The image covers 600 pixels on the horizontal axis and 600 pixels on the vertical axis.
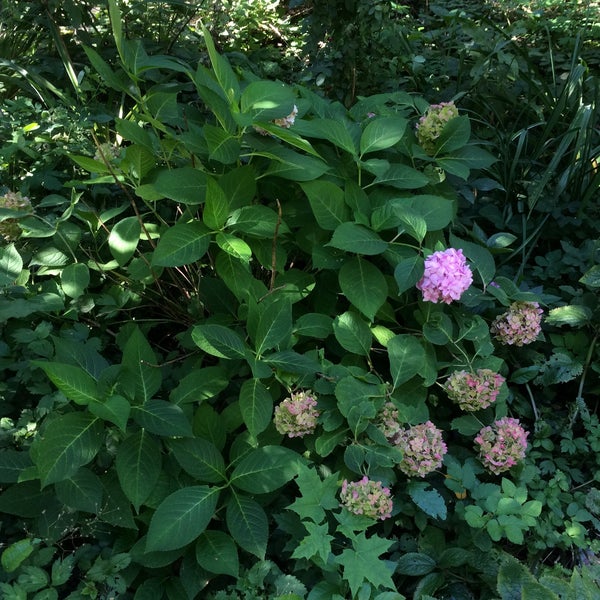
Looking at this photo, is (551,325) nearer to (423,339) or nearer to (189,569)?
(423,339)

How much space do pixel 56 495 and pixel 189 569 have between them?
0.38m

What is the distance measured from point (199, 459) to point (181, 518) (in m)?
0.16

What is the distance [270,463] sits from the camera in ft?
5.43

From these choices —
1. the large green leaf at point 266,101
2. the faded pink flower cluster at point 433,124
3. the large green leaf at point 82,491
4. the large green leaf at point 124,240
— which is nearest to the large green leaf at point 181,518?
the large green leaf at point 82,491

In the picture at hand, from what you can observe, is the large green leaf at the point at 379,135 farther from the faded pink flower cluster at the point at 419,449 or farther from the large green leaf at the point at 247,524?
the large green leaf at the point at 247,524

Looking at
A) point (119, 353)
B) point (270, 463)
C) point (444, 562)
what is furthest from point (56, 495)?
point (444, 562)

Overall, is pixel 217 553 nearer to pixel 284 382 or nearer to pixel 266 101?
pixel 284 382

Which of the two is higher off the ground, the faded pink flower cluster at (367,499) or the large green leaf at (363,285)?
the large green leaf at (363,285)

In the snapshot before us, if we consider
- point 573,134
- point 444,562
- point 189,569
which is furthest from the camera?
point 573,134

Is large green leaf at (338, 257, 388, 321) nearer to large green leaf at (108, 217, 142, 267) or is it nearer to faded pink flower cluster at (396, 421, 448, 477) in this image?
faded pink flower cluster at (396, 421, 448, 477)

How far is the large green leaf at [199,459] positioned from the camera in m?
1.66

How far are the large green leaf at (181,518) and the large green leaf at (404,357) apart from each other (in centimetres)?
59

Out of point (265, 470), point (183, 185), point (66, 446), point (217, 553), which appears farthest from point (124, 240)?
point (217, 553)

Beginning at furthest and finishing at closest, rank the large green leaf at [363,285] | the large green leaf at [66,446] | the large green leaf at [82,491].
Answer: the large green leaf at [363,285]
the large green leaf at [82,491]
the large green leaf at [66,446]
